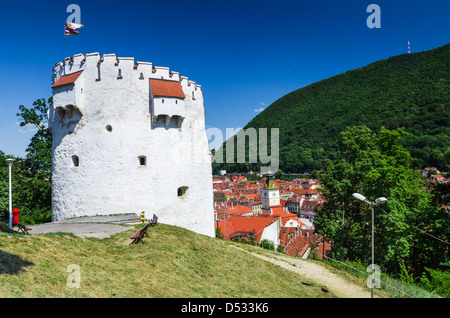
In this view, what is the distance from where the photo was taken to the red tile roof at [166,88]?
1823 centimetres

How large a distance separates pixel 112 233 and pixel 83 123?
8.05m

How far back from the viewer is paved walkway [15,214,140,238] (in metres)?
13.1

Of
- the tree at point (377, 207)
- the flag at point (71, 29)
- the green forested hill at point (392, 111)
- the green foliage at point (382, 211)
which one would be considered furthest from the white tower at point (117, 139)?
the green forested hill at point (392, 111)

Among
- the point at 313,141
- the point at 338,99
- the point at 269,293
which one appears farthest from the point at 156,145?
the point at 338,99

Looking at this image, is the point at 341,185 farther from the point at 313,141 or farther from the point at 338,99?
the point at 338,99

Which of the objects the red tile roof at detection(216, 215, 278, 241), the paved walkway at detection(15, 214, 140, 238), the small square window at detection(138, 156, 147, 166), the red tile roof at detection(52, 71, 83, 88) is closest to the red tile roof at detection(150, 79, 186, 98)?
the small square window at detection(138, 156, 147, 166)

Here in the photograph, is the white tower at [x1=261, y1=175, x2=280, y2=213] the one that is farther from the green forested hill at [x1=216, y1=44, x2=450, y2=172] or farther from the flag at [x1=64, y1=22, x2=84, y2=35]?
the flag at [x1=64, y1=22, x2=84, y2=35]

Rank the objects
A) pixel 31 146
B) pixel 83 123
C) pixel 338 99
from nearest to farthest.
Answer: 1. pixel 83 123
2. pixel 31 146
3. pixel 338 99

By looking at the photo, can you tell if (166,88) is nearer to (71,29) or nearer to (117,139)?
(117,139)

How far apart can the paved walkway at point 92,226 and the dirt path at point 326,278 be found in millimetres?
8118

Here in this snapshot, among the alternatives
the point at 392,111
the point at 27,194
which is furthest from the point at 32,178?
the point at 392,111

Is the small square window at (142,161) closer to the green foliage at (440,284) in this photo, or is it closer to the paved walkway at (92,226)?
the paved walkway at (92,226)

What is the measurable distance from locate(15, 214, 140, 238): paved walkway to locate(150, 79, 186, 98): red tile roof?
24.2 feet
